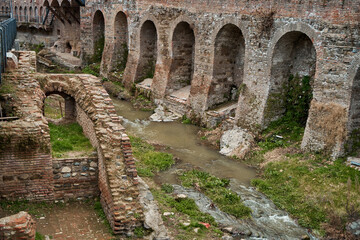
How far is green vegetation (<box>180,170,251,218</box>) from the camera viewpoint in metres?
9.52

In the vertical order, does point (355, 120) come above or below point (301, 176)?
above

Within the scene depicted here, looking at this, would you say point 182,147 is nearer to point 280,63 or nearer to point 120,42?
point 280,63

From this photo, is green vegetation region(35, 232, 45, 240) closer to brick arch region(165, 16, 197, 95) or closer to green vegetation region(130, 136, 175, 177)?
green vegetation region(130, 136, 175, 177)

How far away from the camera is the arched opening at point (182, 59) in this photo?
17.6m

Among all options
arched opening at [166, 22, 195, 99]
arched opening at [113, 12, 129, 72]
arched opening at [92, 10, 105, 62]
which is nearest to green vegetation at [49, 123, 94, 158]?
arched opening at [166, 22, 195, 99]

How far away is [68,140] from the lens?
9.23 meters

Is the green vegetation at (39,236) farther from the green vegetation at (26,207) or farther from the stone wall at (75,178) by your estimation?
the stone wall at (75,178)

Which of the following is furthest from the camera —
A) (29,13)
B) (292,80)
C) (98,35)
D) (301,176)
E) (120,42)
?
(29,13)

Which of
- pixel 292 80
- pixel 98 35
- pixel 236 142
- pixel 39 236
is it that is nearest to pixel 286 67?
pixel 292 80

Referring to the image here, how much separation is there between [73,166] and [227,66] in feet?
29.5

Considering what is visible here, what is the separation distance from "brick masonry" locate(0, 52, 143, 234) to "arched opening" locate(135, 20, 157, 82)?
1119cm

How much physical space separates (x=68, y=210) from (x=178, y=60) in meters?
10.8

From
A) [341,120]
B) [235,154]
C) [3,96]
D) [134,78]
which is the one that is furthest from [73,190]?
[134,78]

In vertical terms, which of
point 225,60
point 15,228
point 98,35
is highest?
point 98,35
